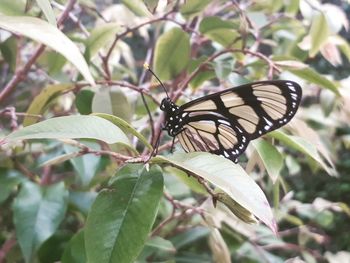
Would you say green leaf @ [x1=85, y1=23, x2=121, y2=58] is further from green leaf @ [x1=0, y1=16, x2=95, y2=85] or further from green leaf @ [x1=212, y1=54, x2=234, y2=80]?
green leaf @ [x1=0, y1=16, x2=95, y2=85]

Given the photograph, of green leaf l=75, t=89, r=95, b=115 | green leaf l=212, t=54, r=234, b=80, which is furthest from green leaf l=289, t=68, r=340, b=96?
green leaf l=75, t=89, r=95, b=115

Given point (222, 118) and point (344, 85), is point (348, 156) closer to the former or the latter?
point (344, 85)

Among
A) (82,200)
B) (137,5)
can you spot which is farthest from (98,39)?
(82,200)

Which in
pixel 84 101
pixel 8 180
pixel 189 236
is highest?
pixel 84 101

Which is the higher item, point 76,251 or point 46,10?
point 46,10

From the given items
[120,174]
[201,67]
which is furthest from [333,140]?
[120,174]

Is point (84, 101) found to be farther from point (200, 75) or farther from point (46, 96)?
point (200, 75)
